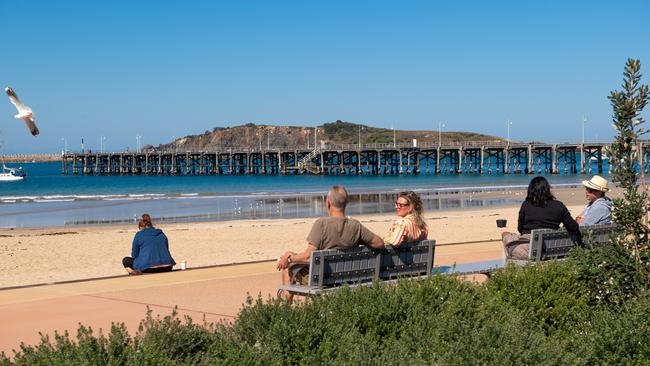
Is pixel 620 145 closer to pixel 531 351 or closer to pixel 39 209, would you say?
pixel 531 351

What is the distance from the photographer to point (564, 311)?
6.49 metres

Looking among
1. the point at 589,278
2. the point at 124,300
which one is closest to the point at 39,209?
the point at 124,300

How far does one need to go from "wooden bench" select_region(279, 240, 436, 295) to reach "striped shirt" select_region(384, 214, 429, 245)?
4.9 inches

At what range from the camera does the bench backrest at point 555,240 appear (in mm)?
9047

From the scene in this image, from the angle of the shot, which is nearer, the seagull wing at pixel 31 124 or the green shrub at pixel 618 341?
the green shrub at pixel 618 341

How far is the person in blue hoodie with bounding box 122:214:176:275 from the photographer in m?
11.0

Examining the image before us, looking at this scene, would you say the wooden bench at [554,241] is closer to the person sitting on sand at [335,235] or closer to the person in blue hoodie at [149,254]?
the person sitting on sand at [335,235]

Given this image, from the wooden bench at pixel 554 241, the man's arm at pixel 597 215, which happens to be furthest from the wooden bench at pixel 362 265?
the man's arm at pixel 597 215

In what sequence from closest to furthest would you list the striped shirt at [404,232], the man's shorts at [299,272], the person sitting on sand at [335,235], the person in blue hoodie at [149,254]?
the person sitting on sand at [335,235] < the man's shorts at [299,272] < the striped shirt at [404,232] < the person in blue hoodie at [149,254]

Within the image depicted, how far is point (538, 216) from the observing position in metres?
9.45

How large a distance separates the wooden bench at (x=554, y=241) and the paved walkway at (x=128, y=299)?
2.02 metres

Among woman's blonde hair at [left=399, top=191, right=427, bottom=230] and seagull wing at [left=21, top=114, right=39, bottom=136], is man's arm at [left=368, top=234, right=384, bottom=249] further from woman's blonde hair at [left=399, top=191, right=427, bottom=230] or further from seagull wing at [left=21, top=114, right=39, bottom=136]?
seagull wing at [left=21, top=114, right=39, bottom=136]

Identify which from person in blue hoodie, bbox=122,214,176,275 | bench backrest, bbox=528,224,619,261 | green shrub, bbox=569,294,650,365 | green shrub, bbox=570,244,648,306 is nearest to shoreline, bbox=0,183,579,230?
person in blue hoodie, bbox=122,214,176,275

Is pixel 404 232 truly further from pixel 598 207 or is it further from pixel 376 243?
pixel 598 207
